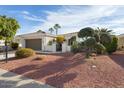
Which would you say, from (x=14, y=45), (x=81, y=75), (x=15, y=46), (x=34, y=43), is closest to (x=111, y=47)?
(x=81, y=75)

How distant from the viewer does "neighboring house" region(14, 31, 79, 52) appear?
83.7 ft

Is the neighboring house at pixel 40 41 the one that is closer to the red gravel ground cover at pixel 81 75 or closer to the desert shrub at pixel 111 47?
the desert shrub at pixel 111 47

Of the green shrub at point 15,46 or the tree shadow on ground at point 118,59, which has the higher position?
the green shrub at point 15,46

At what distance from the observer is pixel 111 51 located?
20.4 metres

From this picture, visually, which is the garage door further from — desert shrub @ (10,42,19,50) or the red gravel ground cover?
the red gravel ground cover

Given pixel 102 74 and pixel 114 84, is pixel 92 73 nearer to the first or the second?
pixel 102 74

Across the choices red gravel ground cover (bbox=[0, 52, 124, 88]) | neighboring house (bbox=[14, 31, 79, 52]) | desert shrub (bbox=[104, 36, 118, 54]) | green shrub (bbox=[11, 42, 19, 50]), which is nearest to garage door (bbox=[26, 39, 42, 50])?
neighboring house (bbox=[14, 31, 79, 52])

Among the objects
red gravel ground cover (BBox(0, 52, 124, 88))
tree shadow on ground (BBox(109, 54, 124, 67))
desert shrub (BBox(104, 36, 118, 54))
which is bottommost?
red gravel ground cover (BBox(0, 52, 124, 88))

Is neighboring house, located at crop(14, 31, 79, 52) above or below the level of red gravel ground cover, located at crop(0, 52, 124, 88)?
above

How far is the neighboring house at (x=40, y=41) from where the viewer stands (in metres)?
25.5

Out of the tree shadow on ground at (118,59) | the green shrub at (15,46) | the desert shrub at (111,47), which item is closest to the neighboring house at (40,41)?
the green shrub at (15,46)

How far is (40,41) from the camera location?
94.3 ft

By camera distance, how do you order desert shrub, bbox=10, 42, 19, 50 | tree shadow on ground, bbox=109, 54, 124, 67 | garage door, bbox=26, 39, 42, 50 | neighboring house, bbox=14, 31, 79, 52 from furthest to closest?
desert shrub, bbox=10, 42, 19, 50, garage door, bbox=26, 39, 42, 50, neighboring house, bbox=14, 31, 79, 52, tree shadow on ground, bbox=109, 54, 124, 67
